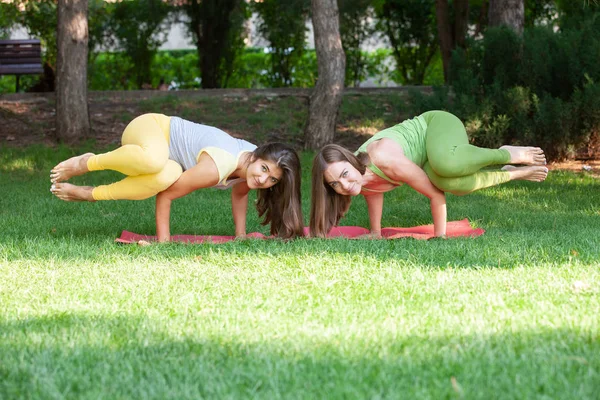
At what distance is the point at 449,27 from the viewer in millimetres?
13859

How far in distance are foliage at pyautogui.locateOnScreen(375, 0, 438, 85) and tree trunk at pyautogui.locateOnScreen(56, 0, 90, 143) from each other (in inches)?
253

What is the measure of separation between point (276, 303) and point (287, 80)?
39.1ft

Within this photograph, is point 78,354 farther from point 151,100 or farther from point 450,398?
point 151,100

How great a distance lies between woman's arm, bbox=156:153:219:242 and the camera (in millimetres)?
5711

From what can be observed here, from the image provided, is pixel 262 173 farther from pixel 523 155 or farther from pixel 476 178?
pixel 523 155

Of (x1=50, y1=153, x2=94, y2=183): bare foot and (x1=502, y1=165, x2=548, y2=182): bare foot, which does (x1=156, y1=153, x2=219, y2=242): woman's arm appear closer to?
(x1=50, y1=153, x2=94, y2=183): bare foot

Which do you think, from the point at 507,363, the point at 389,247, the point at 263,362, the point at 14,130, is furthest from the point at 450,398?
the point at 14,130

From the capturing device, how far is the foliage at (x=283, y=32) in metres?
14.7

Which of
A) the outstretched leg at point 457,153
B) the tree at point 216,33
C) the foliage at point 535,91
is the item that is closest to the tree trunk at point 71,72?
the tree at point 216,33

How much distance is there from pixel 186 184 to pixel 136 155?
0.40 meters

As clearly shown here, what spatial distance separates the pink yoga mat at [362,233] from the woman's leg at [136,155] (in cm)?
53

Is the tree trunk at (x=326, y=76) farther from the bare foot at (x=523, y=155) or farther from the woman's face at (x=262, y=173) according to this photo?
the woman's face at (x=262, y=173)

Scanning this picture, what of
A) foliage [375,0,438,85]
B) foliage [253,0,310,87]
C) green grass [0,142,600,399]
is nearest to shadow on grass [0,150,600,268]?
green grass [0,142,600,399]

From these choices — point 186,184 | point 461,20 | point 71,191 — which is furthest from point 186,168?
point 461,20
